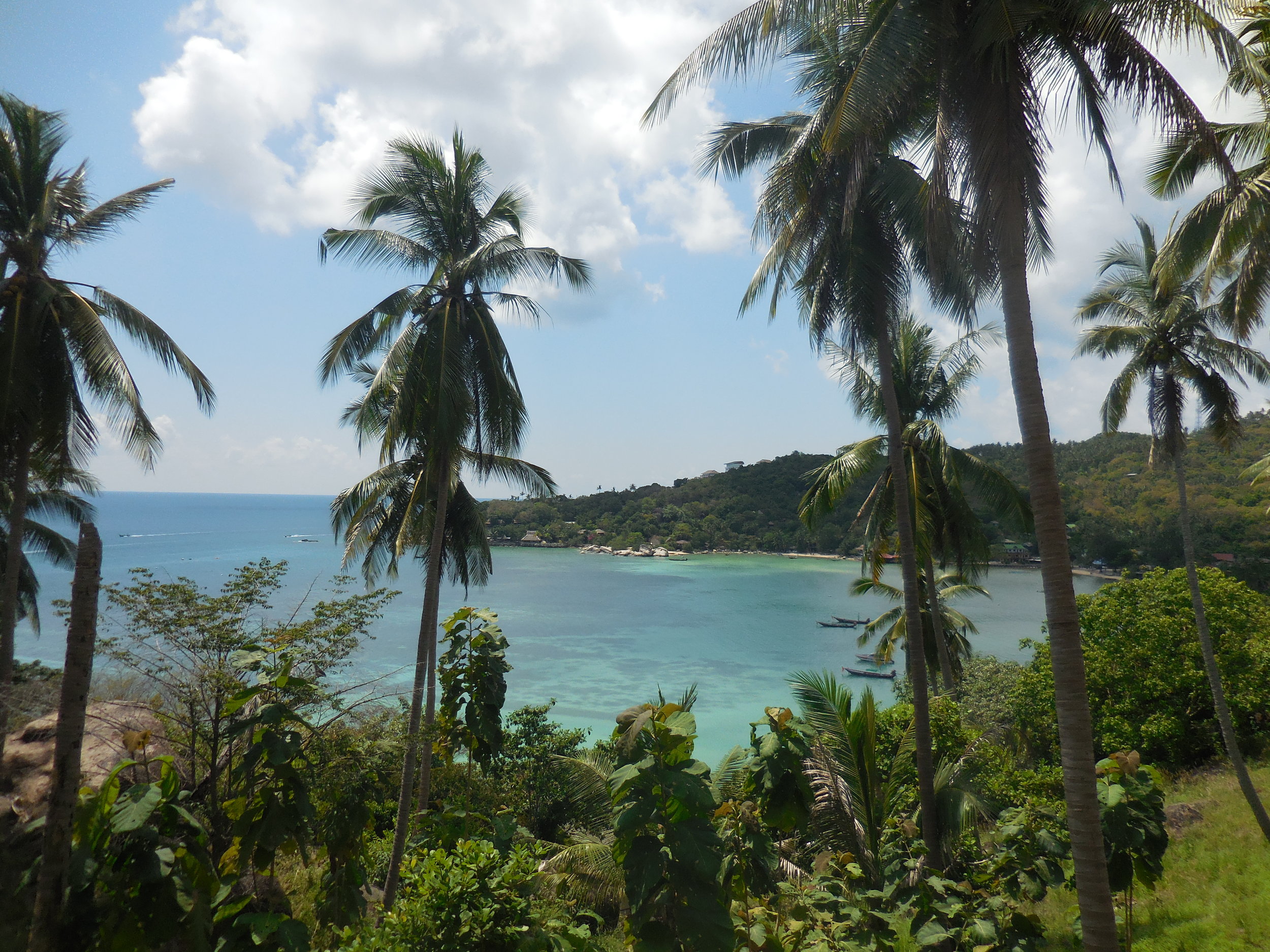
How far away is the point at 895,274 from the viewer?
869 cm

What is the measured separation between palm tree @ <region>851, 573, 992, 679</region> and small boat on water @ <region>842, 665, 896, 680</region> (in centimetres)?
1786

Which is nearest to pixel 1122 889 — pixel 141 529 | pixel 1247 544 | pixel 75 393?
pixel 75 393

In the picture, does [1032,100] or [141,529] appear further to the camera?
[141,529]

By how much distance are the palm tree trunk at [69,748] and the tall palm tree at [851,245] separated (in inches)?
258

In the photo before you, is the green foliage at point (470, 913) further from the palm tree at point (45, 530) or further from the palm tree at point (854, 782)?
the palm tree at point (45, 530)

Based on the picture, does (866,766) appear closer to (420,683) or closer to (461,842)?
(461,842)

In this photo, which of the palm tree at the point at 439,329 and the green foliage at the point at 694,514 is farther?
the green foliage at the point at 694,514

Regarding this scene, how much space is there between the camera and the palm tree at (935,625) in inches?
584

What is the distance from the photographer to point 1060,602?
4.25 m

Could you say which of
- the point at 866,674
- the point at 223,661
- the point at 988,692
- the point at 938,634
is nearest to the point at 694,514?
the point at 866,674

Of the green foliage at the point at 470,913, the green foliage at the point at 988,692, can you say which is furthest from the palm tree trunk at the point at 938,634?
the green foliage at the point at 470,913

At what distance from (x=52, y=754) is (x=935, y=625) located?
50.2 ft

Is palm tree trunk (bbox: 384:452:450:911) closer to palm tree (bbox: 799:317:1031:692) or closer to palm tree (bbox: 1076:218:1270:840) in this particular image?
palm tree (bbox: 799:317:1031:692)

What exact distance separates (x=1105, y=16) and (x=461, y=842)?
6999mm
